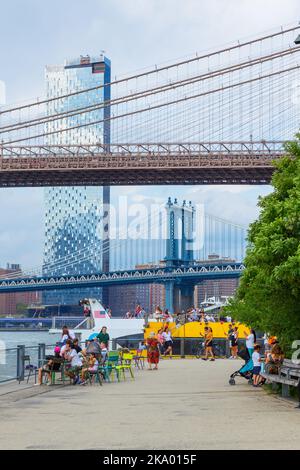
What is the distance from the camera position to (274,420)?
1100 centimetres

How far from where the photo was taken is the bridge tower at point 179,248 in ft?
250

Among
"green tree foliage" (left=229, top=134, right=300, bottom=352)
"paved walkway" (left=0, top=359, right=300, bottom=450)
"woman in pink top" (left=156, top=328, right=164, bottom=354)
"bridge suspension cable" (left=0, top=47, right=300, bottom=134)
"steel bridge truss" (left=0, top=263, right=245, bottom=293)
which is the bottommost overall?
"paved walkway" (left=0, top=359, right=300, bottom=450)

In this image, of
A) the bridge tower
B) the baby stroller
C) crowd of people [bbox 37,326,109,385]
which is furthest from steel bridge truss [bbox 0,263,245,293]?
the baby stroller

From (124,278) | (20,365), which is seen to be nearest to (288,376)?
(20,365)

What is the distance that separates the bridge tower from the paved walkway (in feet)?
182

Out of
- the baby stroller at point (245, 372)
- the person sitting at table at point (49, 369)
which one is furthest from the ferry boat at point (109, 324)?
the baby stroller at point (245, 372)

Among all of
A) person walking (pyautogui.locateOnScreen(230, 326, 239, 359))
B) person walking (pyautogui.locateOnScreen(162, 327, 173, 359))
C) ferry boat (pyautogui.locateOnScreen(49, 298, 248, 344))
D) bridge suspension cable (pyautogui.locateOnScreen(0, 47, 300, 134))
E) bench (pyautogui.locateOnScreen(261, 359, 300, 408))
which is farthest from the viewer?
bridge suspension cable (pyautogui.locateOnScreen(0, 47, 300, 134))

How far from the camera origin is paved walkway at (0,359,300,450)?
9023mm

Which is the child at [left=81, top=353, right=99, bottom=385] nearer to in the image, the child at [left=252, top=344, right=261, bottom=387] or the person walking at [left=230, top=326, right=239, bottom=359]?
the child at [left=252, top=344, right=261, bottom=387]

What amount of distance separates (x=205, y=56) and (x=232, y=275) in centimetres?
2313

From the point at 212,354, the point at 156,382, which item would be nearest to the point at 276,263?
the point at 156,382

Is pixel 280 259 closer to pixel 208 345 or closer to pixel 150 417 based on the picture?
pixel 150 417

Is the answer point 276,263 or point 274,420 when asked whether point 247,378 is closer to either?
point 276,263

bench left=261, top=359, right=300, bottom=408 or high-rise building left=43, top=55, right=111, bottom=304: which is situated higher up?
high-rise building left=43, top=55, right=111, bottom=304
